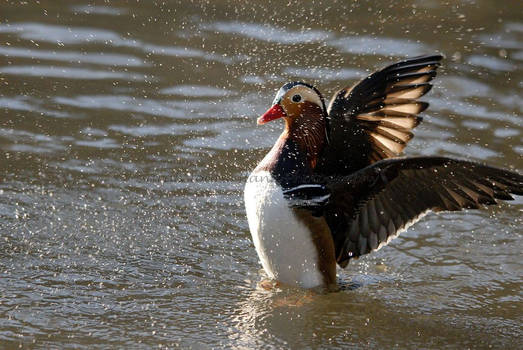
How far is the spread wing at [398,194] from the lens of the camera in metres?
4.36

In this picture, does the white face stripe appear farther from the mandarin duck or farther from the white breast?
the white breast

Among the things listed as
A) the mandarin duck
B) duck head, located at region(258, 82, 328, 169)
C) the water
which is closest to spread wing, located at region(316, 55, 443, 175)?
the mandarin duck

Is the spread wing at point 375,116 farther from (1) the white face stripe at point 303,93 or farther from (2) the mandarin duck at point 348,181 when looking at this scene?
(1) the white face stripe at point 303,93

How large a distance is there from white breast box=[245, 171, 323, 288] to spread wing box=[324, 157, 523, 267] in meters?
0.21

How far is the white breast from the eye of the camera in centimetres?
458

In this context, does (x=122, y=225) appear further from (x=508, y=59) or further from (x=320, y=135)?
(x=508, y=59)

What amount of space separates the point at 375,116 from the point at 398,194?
0.71 m

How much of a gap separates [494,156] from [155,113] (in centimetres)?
263

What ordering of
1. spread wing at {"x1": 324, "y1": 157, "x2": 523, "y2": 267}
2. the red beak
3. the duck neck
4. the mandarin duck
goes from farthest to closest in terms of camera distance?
the red beak
the duck neck
the mandarin duck
spread wing at {"x1": 324, "y1": 157, "x2": 523, "y2": 267}

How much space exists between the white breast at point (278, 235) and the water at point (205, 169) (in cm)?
14

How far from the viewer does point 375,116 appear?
205 inches

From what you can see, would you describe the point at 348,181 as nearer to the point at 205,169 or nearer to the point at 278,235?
the point at 278,235

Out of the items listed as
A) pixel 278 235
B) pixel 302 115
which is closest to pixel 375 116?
pixel 302 115

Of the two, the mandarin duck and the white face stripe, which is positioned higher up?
the white face stripe
